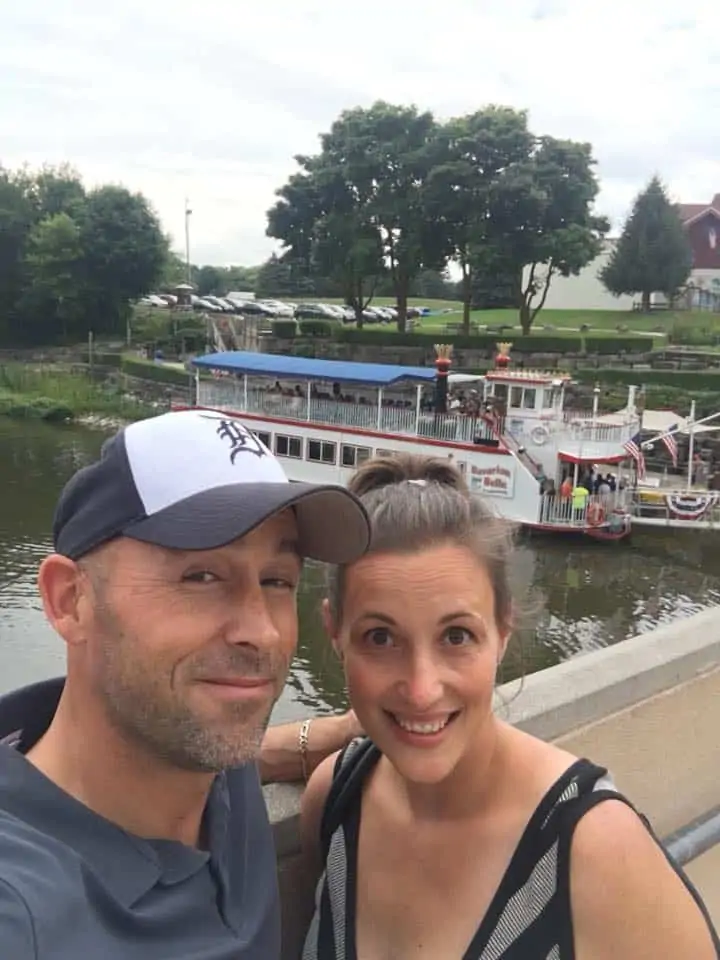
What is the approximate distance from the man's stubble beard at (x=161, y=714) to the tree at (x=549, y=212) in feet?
105

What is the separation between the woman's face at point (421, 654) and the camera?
5.03ft

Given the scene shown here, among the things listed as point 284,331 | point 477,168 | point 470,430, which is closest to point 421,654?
point 470,430

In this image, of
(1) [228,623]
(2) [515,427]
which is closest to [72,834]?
(1) [228,623]

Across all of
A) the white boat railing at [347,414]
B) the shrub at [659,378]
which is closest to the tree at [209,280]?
the shrub at [659,378]

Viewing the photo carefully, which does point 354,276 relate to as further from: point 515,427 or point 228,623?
point 228,623

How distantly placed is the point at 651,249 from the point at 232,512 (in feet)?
140

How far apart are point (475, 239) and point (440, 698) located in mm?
32037

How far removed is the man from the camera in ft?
3.79

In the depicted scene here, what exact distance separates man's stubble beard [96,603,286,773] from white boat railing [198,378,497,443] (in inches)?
670

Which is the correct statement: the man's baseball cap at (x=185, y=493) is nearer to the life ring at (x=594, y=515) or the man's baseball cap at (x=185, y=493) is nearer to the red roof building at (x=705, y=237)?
the life ring at (x=594, y=515)

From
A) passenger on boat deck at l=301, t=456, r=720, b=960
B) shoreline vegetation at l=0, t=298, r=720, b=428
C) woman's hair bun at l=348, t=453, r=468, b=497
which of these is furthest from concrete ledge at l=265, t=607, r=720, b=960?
shoreline vegetation at l=0, t=298, r=720, b=428

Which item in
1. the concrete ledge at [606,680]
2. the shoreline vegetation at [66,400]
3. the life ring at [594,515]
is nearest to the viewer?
the concrete ledge at [606,680]

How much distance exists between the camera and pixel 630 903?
138cm

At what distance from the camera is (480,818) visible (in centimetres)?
161
